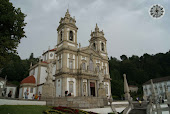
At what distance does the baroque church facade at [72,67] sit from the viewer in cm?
2619

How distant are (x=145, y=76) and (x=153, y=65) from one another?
22.8 feet

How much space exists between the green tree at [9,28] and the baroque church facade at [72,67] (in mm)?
14317

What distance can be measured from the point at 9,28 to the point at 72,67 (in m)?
16.8

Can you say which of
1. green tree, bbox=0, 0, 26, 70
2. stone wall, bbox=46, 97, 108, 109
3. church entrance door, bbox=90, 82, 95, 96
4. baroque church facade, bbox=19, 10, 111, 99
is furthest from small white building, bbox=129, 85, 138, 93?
green tree, bbox=0, 0, 26, 70

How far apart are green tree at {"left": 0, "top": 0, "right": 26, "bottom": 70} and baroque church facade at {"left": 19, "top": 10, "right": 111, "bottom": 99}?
1432 centimetres

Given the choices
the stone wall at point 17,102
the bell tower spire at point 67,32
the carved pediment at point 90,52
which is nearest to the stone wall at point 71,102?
the stone wall at point 17,102

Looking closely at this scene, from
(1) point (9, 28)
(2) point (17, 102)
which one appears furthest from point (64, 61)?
(1) point (9, 28)

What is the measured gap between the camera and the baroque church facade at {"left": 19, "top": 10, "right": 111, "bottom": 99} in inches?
1031

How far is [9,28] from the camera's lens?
38.8 ft

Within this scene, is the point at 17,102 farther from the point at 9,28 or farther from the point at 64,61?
the point at 64,61

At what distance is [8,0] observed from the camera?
11.8m

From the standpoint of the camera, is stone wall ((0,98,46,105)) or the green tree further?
stone wall ((0,98,46,105))

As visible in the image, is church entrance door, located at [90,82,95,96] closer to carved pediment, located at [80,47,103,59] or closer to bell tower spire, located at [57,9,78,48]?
carved pediment, located at [80,47,103,59]

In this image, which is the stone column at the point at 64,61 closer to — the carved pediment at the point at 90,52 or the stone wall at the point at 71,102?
the carved pediment at the point at 90,52
